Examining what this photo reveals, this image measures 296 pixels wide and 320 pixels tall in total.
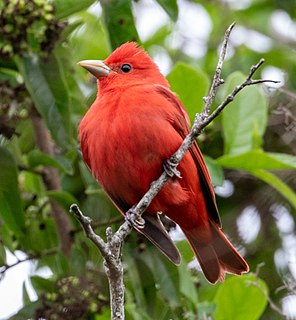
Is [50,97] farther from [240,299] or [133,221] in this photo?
[240,299]

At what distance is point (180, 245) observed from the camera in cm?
560

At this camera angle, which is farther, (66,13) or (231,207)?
(231,207)

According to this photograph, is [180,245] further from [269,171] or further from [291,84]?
[291,84]

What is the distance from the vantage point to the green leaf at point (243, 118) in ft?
17.9

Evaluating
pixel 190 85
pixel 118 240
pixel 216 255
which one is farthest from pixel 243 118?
pixel 118 240

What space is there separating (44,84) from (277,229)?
5.63 ft

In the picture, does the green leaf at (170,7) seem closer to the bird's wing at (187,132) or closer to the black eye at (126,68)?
the bird's wing at (187,132)

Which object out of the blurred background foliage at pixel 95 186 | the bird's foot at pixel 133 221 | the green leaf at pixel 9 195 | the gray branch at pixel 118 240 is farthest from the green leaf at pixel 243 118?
the gray branch at pixel 118 240

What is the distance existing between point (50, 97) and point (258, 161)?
3.78ft

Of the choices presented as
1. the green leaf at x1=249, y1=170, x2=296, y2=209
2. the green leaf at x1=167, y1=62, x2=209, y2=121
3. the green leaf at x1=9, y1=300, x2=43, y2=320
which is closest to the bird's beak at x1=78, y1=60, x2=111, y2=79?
the green leaf at x1=167, y1=62, x2=209, y2=121

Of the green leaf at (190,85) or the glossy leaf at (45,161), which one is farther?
the green leaf at (190,85)

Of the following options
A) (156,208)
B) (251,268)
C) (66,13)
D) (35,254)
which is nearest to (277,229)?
(251,268)

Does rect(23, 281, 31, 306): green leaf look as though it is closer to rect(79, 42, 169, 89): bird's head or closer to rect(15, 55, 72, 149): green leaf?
rect(15, 55, 72, 149): green leaf

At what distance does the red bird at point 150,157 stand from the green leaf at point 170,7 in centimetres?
38
